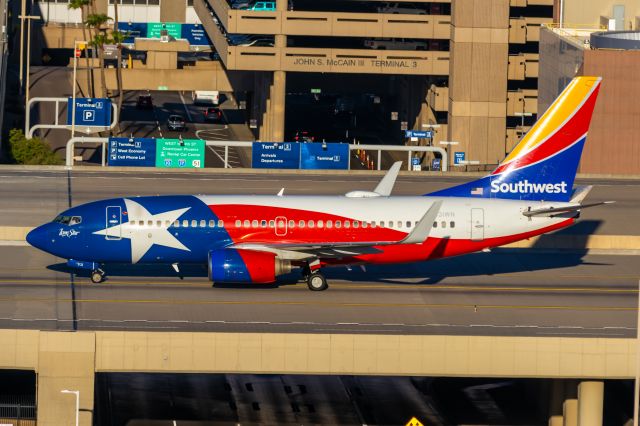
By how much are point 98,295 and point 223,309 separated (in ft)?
21.4

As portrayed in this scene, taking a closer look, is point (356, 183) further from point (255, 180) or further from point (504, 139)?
point (504, 139)

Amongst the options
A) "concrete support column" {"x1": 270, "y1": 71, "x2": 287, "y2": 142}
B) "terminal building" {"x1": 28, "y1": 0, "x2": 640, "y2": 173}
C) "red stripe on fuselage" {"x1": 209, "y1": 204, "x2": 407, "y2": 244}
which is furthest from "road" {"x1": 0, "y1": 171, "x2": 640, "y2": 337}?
"concrete support column" {"x1": 270, "y1": 71, "x2": 287, "y2": 142}

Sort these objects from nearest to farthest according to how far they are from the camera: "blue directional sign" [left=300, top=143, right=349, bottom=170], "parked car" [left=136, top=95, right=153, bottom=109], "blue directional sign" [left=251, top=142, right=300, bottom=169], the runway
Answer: the runway
"blue directional sign" [left=300, top=143, right=349, bottom=170]
"blue directional sign" [left=251, top=142, right=300, bottom=169]
"parked car" [left=136, top=95, right=153, bottom=109]

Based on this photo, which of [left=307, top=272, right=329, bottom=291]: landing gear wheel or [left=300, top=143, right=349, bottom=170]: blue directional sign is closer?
[left=307, top=272, right=329, bottom=291]: landing gear wheel

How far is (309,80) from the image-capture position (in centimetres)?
17562

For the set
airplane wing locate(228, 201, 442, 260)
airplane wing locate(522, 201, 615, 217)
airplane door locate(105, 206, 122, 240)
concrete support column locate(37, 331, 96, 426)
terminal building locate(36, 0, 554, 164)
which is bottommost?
concrete support column locate(37, 331, 96, 426)

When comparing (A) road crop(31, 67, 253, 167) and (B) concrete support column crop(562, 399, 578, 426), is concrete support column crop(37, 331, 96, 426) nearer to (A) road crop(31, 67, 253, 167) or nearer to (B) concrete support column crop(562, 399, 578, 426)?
(B) concrete support column crop(562, 399, 578, 426)

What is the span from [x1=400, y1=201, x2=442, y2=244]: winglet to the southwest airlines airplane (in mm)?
501

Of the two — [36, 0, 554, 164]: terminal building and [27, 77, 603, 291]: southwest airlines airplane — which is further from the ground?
[36, 0, 554, 164]: terminal building

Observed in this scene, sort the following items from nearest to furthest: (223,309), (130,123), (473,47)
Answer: (223,309), (473,47), (130,123)

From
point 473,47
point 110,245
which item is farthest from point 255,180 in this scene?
point 473,47

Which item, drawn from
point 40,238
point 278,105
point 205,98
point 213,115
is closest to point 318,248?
point 40,238

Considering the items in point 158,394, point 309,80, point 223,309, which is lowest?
point 158,394

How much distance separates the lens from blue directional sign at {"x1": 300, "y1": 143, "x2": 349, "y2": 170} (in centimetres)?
10731
